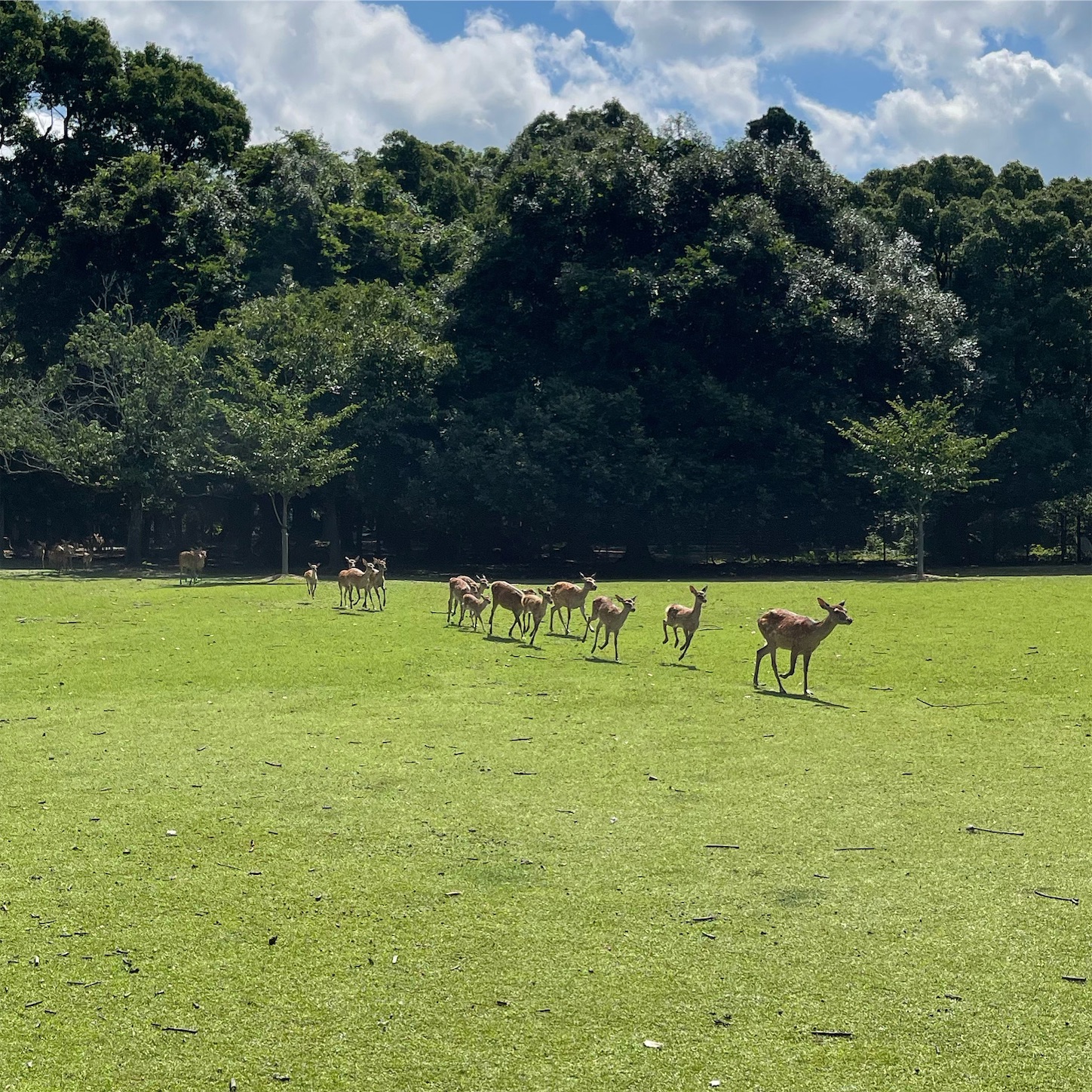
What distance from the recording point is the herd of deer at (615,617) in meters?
16.3

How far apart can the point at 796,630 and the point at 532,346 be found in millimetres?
29178

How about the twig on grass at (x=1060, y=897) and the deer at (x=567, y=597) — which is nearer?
the twig on grass at (x=1060, y=897)

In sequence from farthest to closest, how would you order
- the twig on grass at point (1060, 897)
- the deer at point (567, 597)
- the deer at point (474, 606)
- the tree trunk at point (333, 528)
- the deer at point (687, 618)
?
the tree trunk at point (333, 528) → the deer at point (474, 606) → the deer at point (567, 597) → the deer at point (687, 618) → the twig on grass at point (1060, 897)

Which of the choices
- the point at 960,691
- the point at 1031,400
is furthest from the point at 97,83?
the point at 960,691

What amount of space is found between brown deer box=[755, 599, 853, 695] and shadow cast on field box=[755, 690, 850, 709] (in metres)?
0.10

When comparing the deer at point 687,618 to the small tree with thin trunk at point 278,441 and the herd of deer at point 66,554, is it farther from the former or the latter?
the herd of deer at point 66,554

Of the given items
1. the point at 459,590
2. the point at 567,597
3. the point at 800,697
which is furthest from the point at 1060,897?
the point at 459,590

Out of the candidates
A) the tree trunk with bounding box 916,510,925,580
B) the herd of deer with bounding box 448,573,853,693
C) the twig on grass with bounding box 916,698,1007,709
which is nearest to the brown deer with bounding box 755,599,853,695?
the herd of deer with bounding box 448,573,853,693

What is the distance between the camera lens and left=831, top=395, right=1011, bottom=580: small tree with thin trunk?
39.3m

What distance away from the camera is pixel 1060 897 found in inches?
315

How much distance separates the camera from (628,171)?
141ft

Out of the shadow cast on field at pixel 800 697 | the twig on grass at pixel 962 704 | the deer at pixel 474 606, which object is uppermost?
the deer at pixel 474 606

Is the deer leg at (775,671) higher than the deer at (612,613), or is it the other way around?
the deer at (612,613)

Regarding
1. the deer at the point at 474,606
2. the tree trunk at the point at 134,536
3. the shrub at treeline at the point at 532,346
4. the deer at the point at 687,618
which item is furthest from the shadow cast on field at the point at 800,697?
the tree trunk at the point at 134,536
